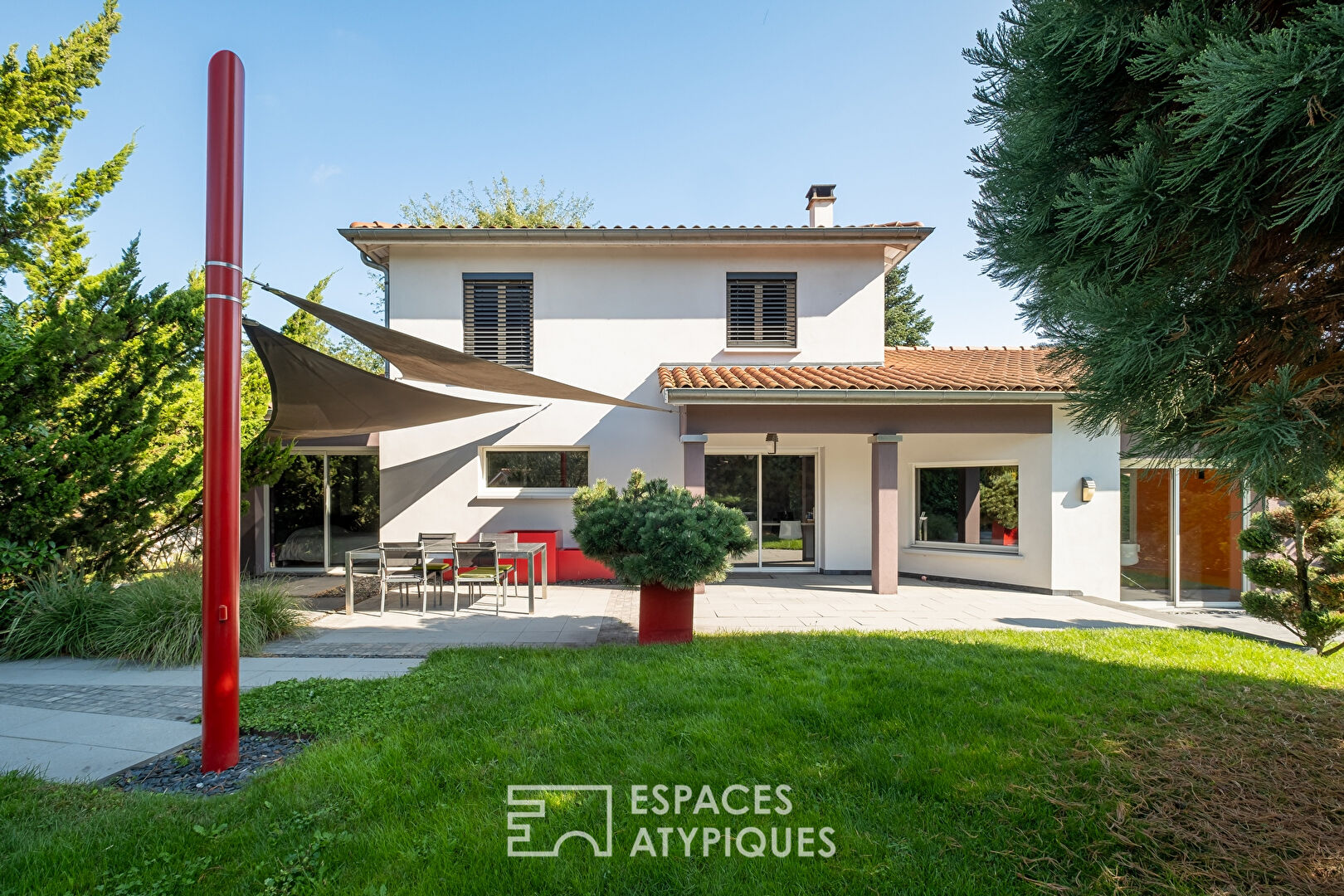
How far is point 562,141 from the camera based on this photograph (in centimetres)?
1412

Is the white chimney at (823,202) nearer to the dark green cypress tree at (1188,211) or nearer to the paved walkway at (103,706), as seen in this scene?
the dark green cypress tree at (1188,211)

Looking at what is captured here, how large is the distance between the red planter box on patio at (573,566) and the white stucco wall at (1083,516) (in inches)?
285

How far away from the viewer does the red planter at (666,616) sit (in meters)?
6.39

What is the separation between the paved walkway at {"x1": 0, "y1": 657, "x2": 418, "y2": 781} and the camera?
383cm

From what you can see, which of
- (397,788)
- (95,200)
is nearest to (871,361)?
(397,788)

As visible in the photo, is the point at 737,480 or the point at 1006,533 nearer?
the point at 1006,533

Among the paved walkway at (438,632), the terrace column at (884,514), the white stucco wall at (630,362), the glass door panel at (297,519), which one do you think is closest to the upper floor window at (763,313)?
the white stucco wall at (630,362)

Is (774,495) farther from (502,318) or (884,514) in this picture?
(502,318)

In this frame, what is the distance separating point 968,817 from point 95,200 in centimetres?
1366

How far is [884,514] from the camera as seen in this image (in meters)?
9.53

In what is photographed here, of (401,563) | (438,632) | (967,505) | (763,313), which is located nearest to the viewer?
(438,632)

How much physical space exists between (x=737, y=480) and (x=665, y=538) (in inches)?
240

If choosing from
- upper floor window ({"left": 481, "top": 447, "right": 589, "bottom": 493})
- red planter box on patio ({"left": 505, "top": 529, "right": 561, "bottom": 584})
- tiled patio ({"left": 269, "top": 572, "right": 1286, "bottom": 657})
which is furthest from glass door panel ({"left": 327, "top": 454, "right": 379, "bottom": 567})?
red planter box on patio ({"left": 505, "top": 529, "right": 561, "bottom": 584})

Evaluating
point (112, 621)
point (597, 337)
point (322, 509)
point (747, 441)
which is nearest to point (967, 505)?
point (747, 441)
